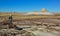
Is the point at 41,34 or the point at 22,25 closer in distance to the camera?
the point at 41,34

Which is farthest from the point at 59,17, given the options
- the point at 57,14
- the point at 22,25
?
A: the point at 22,25

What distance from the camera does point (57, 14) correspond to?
11.4 feet

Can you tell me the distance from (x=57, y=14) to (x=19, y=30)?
43.1 inches

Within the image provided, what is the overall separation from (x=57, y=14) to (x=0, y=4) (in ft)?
5.12

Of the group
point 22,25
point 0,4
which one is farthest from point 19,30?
point 0,4

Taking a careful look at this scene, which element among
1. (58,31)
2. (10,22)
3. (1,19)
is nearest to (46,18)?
(58,31)

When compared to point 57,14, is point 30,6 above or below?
above

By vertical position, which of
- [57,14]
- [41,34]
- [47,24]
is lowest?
[41,34]

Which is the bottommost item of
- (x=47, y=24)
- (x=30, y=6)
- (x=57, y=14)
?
(x=47, y=24)

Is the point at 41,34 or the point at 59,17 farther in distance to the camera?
the point at 59,17

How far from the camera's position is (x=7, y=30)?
336cm

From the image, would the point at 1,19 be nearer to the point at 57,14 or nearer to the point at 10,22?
the point at 10,22

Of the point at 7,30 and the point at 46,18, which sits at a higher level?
the point at 46,18

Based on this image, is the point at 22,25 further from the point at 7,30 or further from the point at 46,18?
the point at 46,18
